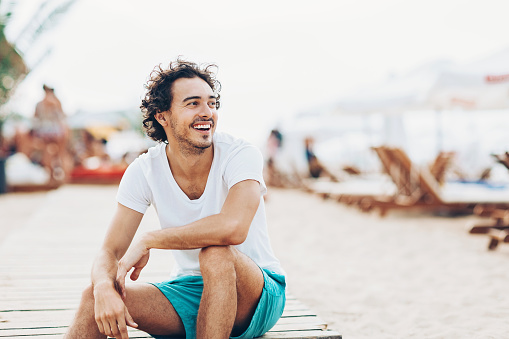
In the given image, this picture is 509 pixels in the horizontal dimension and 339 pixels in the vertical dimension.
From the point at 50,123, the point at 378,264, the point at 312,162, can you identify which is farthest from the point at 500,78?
the point at 50,123

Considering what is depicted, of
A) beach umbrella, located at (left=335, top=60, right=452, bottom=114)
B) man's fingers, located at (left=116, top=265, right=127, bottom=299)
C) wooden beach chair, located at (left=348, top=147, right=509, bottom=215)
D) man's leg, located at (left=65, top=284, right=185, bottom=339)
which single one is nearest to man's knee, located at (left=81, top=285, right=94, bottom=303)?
man's leg, located at (left=65, top=284, right=185, bottom=339)

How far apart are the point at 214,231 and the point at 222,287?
205 millimetres

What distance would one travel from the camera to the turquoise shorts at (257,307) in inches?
83.4

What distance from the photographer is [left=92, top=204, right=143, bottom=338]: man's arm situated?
1.95 meters

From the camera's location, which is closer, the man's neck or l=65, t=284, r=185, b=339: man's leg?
l=65, t=284, r=185, b=339: man's leg

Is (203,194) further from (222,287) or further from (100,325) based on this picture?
(100,325)

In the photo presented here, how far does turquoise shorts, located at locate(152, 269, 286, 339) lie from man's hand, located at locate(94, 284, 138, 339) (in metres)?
0.23

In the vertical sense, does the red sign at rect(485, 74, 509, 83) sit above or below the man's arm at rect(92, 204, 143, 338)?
above

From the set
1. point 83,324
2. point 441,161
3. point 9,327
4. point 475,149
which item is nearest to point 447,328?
point 83,324

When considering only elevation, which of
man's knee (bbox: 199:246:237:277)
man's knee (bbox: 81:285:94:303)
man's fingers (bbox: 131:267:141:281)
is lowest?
man's knee (bbox: 81:285:94:303)

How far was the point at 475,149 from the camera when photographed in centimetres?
1767

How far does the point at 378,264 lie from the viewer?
502 cm

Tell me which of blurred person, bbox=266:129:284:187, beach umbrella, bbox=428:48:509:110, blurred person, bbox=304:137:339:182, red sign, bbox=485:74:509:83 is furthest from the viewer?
blurred person, bbox=266:129:284:187

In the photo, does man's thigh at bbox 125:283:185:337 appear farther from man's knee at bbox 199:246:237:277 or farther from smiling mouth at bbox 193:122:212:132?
smiling mouth at bbox 193:122:212:132
